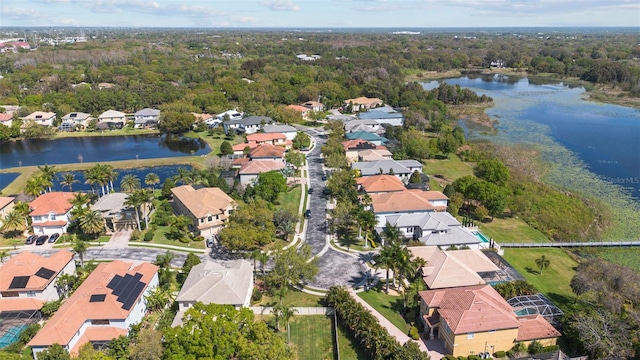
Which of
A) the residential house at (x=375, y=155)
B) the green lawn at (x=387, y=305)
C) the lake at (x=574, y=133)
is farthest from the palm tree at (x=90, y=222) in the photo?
the lake at (x=574, y=133)

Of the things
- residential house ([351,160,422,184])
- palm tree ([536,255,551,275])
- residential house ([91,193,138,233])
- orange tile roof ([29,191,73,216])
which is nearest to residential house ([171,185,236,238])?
residential house ([91,193,138,233])

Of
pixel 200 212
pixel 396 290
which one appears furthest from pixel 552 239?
pixel 200 212

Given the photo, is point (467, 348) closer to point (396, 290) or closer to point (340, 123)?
point (396, 290)

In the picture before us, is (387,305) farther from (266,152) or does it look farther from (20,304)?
(266,152)

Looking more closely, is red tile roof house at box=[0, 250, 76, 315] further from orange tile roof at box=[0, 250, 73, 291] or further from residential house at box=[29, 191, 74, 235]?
residential house at box=[29, 191, 74, 235]

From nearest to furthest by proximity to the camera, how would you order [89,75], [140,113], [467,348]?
[467,348], [140,113], [89,75]
